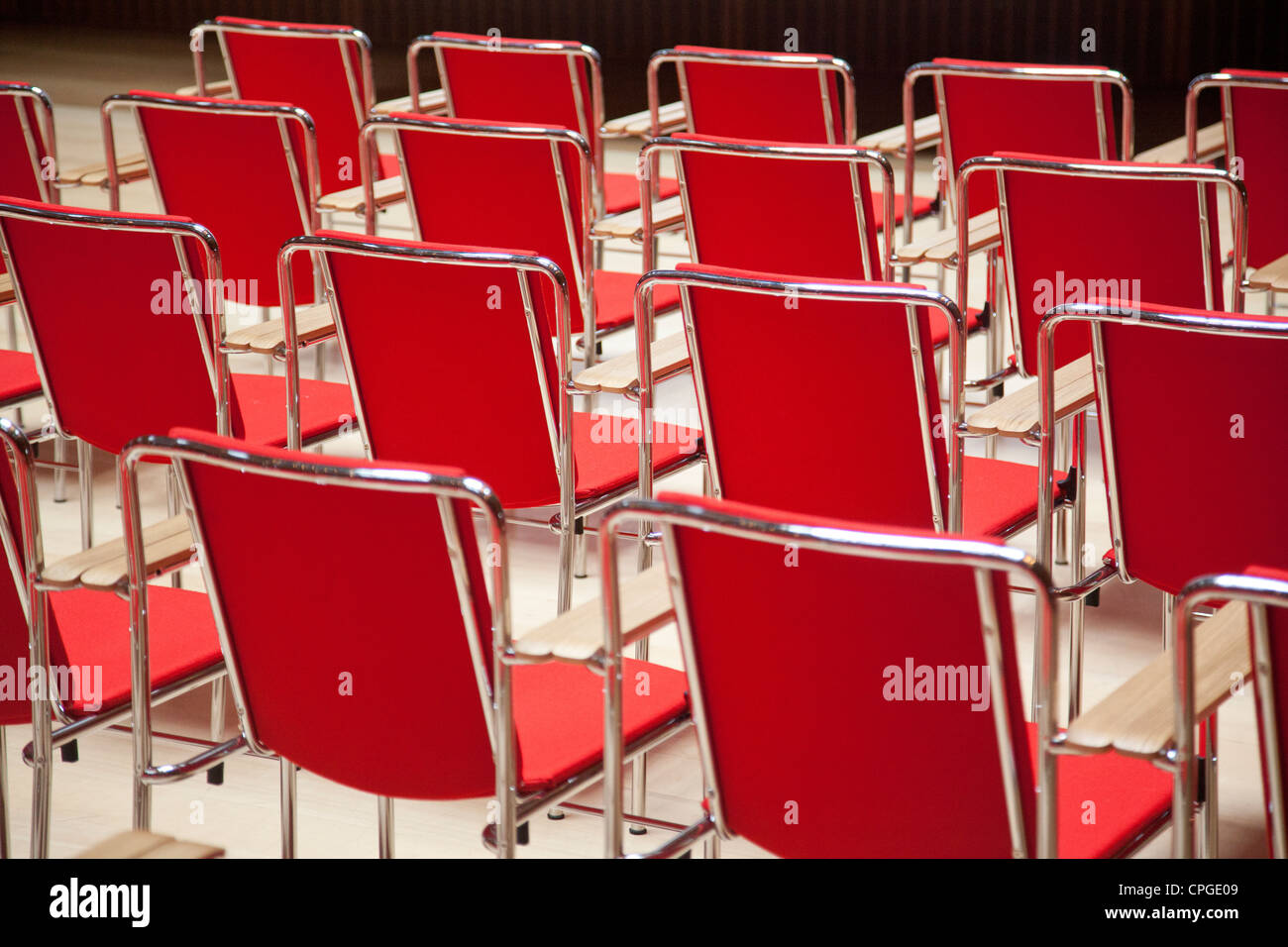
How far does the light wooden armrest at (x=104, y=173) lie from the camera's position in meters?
4.45

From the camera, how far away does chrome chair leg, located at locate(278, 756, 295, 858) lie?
251 centimetres

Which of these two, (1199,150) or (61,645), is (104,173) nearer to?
(61,645)

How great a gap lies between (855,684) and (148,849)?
0.75m

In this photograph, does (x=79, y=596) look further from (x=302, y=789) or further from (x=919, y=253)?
(x=919, y=253)

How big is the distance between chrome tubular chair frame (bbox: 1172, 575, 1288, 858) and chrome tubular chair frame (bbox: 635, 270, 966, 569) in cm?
91

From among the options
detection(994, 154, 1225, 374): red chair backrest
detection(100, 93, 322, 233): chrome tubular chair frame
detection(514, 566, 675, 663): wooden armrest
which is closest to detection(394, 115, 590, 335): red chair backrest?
detection(100, 93, 322, 233): chrome tubular chair frame

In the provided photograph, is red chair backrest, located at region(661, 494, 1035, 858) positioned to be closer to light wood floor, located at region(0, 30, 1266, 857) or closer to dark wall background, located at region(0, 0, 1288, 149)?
light wood floor, located at region(0, 30, 1266, 857)

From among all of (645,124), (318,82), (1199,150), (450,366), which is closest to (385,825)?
(450,366)

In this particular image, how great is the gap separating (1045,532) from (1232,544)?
389 mm

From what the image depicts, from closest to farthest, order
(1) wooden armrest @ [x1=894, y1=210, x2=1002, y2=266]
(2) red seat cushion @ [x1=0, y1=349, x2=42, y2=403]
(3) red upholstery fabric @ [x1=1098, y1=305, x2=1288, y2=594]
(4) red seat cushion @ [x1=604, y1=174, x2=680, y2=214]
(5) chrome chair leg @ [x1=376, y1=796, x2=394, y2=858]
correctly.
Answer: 1. (3) red upholstery fabric @ [x1=1098, y1=305, x2=1288, y2=594]
2. (5) chrome chair leg @ [x1=376, y1=796, x2=394, y2=858]
3. (2) red seat cushion @ [x1=0, y1=349, x2=42, y2=403]
4. (1) wooden armrest @ [x1=894, y1=210, x2=1002, y2=266]
5. (4) red seat cushion @ [x1=604, y1=174, x2=680, y2=214]

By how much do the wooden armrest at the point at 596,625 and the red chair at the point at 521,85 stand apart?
9.19 ft

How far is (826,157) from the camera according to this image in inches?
133

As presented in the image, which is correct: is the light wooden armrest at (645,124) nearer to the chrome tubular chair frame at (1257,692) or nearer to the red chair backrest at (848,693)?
the red chair backrest at (848,693)
